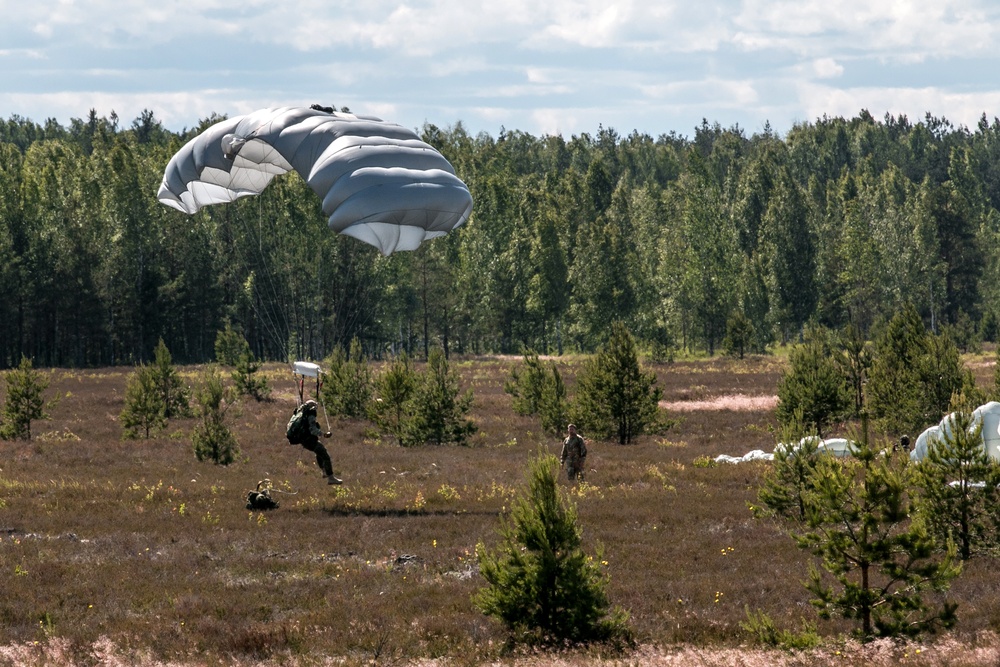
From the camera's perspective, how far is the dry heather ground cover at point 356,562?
12781 mm

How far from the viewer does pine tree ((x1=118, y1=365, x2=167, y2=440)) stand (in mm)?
36219

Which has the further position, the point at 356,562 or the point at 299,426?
the point at 299,426

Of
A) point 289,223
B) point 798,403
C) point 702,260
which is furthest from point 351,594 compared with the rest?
point 702,260

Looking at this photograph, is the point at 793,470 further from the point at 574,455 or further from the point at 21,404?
the point at 21,404

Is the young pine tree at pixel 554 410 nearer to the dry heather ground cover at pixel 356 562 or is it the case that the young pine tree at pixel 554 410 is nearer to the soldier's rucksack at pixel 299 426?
the dry heather ground cover at pixel 356 562

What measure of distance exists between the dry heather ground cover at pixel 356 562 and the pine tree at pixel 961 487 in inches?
23.5

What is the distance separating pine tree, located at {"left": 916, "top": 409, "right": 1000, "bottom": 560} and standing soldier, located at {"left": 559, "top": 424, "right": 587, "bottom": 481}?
31.0ft

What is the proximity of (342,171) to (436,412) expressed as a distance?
42.6ft

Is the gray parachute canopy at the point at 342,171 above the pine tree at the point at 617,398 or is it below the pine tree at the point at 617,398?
above

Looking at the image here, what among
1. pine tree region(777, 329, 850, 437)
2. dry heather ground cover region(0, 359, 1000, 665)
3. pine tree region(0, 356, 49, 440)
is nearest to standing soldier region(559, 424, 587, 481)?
dry heather ground cover region(0, 359, 1000, 665)

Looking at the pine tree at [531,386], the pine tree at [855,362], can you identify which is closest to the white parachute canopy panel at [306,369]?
the pine tree at [531,386]

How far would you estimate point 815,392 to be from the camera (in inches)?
1291

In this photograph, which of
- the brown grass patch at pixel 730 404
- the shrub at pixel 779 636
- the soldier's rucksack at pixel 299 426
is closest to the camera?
the shrub at pixel 779 636

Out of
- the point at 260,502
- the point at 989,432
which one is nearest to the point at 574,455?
the point at 260,502
